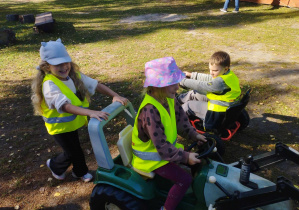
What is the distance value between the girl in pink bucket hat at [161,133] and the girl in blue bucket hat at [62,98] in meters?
0.37

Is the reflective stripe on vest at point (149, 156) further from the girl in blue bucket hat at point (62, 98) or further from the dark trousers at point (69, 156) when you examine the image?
the dark trousers at point (69, 156)

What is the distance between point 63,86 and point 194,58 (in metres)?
4.96

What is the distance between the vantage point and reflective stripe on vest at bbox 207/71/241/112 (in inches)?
127

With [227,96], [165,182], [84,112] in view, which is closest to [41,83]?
[84,112]

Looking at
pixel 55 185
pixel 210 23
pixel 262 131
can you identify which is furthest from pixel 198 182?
pixel 210 23

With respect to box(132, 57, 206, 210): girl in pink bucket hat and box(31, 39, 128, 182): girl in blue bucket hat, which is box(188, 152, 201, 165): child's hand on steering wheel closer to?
box(132, 57, 206, 210): girl in pink bucket hat

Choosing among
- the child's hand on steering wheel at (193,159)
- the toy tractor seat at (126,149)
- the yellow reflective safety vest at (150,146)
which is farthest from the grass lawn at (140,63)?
the child's hand on steering wheel at (193,159)

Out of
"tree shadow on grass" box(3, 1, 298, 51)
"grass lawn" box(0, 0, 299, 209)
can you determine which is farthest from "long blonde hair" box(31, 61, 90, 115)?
"tree shadow on grass" box(3, 1, 298, 51)

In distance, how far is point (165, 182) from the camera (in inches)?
97.5

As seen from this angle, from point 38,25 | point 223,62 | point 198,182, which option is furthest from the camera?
point 38,25

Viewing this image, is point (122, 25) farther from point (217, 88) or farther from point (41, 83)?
point (41, 83)

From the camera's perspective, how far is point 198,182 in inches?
86.4

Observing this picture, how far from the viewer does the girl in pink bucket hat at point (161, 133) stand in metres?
2.12

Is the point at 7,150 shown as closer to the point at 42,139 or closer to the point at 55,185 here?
the point at 42,139
